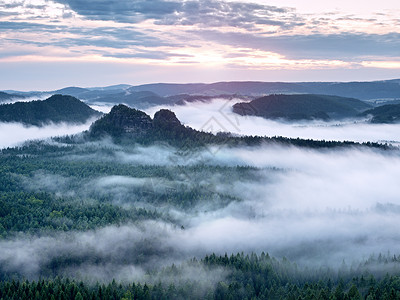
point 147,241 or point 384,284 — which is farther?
point 147,241

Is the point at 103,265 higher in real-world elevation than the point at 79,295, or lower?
lower

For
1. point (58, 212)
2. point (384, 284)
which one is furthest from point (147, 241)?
point (384, 284)

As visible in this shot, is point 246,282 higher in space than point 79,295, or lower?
lower

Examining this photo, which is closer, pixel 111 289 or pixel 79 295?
pixel 79 295

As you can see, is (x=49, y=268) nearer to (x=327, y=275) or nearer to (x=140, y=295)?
(x=140, y=295)

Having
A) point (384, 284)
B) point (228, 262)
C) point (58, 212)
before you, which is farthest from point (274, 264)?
point (58, 212)

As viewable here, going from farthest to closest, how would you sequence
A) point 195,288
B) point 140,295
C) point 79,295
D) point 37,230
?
1. point 37,230
2. point 195,288
3. point 140,295
4. point 79,295

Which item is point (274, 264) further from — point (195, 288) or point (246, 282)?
point (195, 288)

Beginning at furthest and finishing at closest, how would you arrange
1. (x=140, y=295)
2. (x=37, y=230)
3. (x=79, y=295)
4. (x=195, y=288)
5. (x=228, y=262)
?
1. (x=37, y=230)
2. (x=228, y=262)
3. (x=195, y=288)
4. (x=140, y=295)
5. (x=79, y=295)

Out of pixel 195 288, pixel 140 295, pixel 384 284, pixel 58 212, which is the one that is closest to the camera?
pixel 140 295
